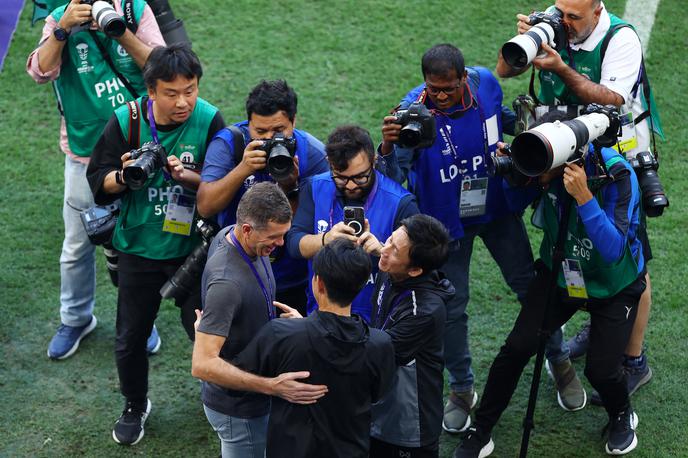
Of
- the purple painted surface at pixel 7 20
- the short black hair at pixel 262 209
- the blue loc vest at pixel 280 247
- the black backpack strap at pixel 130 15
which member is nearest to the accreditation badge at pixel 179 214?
the blue loc vest at pixel 280 247

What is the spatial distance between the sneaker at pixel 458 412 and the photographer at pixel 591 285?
0.78ft

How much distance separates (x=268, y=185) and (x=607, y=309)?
5.71 feet

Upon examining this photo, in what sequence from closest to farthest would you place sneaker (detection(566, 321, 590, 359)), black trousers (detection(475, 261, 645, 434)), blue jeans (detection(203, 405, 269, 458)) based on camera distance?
blue jeans (detection(203, 405, 269, 458)), black trousers (detection(475, 261, 645, 434)), sneaker (detection(566, 321, 590, 359))

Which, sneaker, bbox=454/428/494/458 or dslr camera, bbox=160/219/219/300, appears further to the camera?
sneaker, bbox=454/428/494/458

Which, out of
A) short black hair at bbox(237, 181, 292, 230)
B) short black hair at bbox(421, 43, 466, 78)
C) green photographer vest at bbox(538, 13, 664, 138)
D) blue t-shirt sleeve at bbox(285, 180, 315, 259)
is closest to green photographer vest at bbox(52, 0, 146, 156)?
blue t-shirt sleeve at bbox(285, 180, 315, 259)

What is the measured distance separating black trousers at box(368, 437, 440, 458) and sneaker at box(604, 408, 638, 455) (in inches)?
49.5

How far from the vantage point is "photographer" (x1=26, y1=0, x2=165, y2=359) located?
17.1 feet

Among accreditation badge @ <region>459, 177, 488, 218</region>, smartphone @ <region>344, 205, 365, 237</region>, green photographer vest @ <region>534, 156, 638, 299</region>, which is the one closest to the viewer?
smartphone @ <region>344, 205, 365, 237</region>

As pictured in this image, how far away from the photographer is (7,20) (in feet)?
27.5

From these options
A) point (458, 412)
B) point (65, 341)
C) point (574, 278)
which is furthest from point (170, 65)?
point (458, 412)

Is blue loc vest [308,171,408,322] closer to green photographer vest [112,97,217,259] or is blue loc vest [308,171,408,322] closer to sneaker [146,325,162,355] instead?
green photographer vest [112,97,217,259]

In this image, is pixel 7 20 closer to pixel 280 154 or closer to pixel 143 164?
pixel 143 164

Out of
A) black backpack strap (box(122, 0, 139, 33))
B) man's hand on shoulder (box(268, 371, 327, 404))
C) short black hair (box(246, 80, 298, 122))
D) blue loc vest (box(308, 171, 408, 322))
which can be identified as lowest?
man's hand on shoulder (box(268, 371, 327, 404))

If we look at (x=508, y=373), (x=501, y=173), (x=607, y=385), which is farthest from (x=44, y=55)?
(x=607, y=385)
